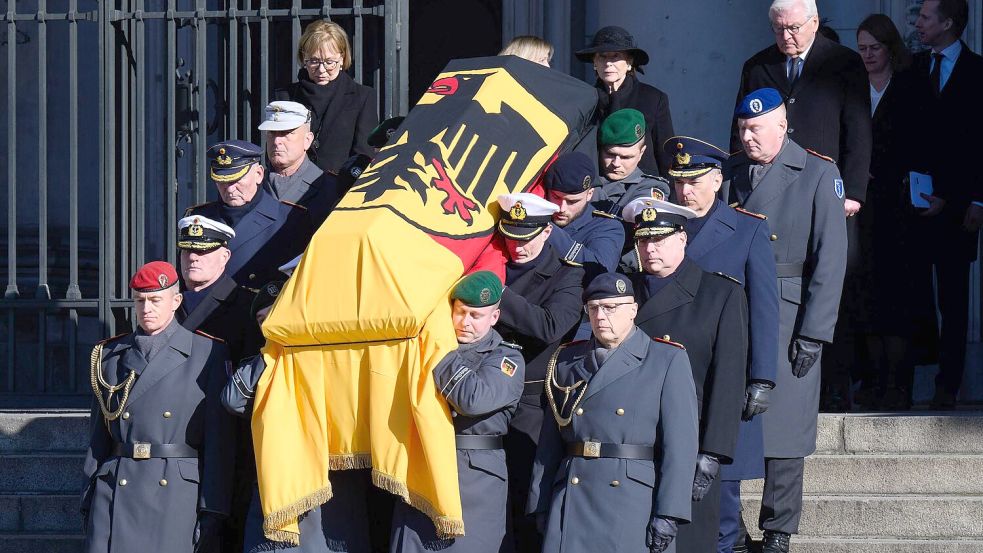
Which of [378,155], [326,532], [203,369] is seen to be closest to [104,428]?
[203,369]

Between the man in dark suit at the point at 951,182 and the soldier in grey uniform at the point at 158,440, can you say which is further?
the man in dark suit at the point at 951,182

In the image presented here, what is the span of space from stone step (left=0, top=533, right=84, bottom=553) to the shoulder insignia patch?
240 centimetres

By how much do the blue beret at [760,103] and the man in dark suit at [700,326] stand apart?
0.73 meters

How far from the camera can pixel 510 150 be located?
23.8 ft

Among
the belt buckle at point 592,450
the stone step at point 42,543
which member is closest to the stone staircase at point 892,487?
the belt buckle at point 592,450

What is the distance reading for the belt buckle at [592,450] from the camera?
6336 mm

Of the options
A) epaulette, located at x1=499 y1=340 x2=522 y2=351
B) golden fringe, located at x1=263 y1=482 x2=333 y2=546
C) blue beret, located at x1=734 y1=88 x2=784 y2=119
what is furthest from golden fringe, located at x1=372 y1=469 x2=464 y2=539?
blue beret, located at x1=734 y1=88 x2=784 y2=119

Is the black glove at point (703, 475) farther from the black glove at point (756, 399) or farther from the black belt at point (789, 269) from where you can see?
the black belt at point (789, 269)

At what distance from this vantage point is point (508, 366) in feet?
21.4

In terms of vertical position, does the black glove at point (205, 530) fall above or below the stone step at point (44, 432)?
below

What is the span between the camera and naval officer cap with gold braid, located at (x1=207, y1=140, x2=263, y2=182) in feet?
25.1

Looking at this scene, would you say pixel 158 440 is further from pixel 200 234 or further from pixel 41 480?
pixel 41 480

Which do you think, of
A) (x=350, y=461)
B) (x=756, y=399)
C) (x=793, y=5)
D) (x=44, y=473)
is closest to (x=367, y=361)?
(x=350, y=461)

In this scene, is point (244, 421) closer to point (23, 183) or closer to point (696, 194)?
point (696, 194)
